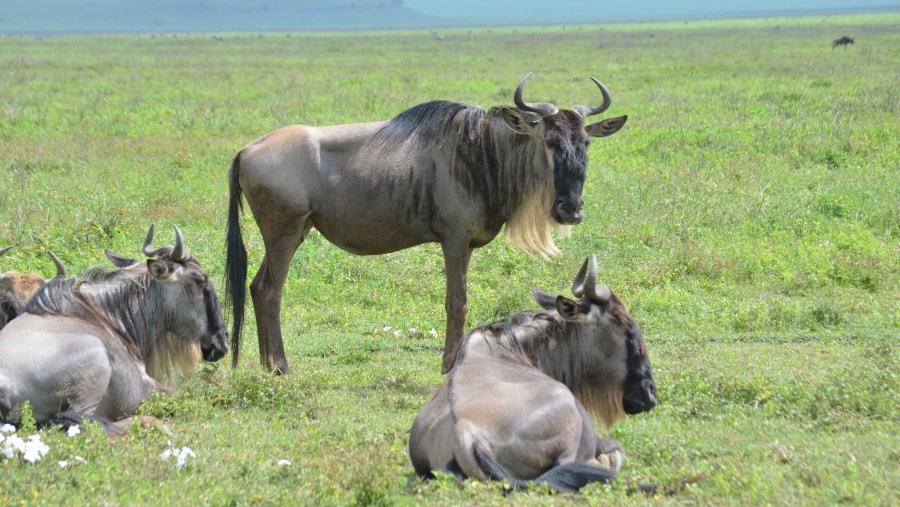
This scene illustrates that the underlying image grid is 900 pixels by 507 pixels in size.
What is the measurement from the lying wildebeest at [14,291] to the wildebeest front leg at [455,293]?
2.77 metres

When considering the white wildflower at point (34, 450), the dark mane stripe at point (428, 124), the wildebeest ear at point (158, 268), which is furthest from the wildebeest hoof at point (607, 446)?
the dark mane stripe at point (428, 124)

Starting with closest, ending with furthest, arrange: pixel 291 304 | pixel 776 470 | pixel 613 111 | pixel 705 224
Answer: pixel 776 470 < pixel 291 304 < pixel 705 224 < pixel 613 111

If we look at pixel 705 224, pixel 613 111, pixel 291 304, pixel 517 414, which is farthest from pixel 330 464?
pixel 613 111

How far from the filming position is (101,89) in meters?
29.0

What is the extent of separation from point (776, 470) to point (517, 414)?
124cm

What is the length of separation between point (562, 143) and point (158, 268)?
9.92 ft

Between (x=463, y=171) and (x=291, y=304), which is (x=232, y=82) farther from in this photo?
(x=463, y=171)

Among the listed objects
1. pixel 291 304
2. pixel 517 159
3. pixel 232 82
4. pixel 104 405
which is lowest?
pixel 232 82

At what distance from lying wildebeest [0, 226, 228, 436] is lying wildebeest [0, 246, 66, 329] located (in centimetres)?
49

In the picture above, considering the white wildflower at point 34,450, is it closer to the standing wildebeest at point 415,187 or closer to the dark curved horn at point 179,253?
the dark curved horn at point 179,253

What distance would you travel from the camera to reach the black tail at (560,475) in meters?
4.95

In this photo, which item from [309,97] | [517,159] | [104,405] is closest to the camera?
[104,405]

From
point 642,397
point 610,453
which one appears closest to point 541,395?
point 610,453

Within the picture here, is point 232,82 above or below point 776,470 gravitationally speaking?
below
